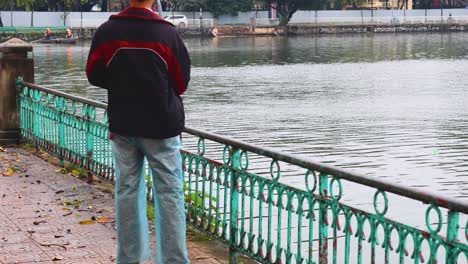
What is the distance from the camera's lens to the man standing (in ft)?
16.6

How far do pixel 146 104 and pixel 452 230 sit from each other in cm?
187

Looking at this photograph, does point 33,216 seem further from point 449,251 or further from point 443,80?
point 443,80

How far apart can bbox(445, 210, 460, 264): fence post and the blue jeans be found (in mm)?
1712

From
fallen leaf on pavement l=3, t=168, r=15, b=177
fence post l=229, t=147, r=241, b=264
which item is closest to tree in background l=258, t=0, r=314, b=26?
fallen leaf on pavement l=3, t=168, r=15, b=177

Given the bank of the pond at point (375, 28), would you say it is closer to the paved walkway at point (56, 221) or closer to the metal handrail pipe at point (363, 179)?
the paved walkway at point (56, 221)

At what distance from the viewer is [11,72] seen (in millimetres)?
11664

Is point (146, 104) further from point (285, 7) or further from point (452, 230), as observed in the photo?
point (285, 7)

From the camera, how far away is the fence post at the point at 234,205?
19.8ft

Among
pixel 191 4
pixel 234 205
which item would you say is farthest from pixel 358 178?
pixel 191 4

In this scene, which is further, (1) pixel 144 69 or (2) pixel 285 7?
(2) pixel 285 7

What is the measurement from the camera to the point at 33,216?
770 centimetres

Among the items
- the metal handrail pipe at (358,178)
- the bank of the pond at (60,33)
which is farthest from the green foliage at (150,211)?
the bank of the pond at (60,33)

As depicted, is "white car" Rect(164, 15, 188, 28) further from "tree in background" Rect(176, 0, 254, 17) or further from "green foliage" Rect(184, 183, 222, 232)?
"green foliage" Rect(184, 183, 222, 232)

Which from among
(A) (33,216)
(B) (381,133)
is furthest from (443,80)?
(A) (33,216)
